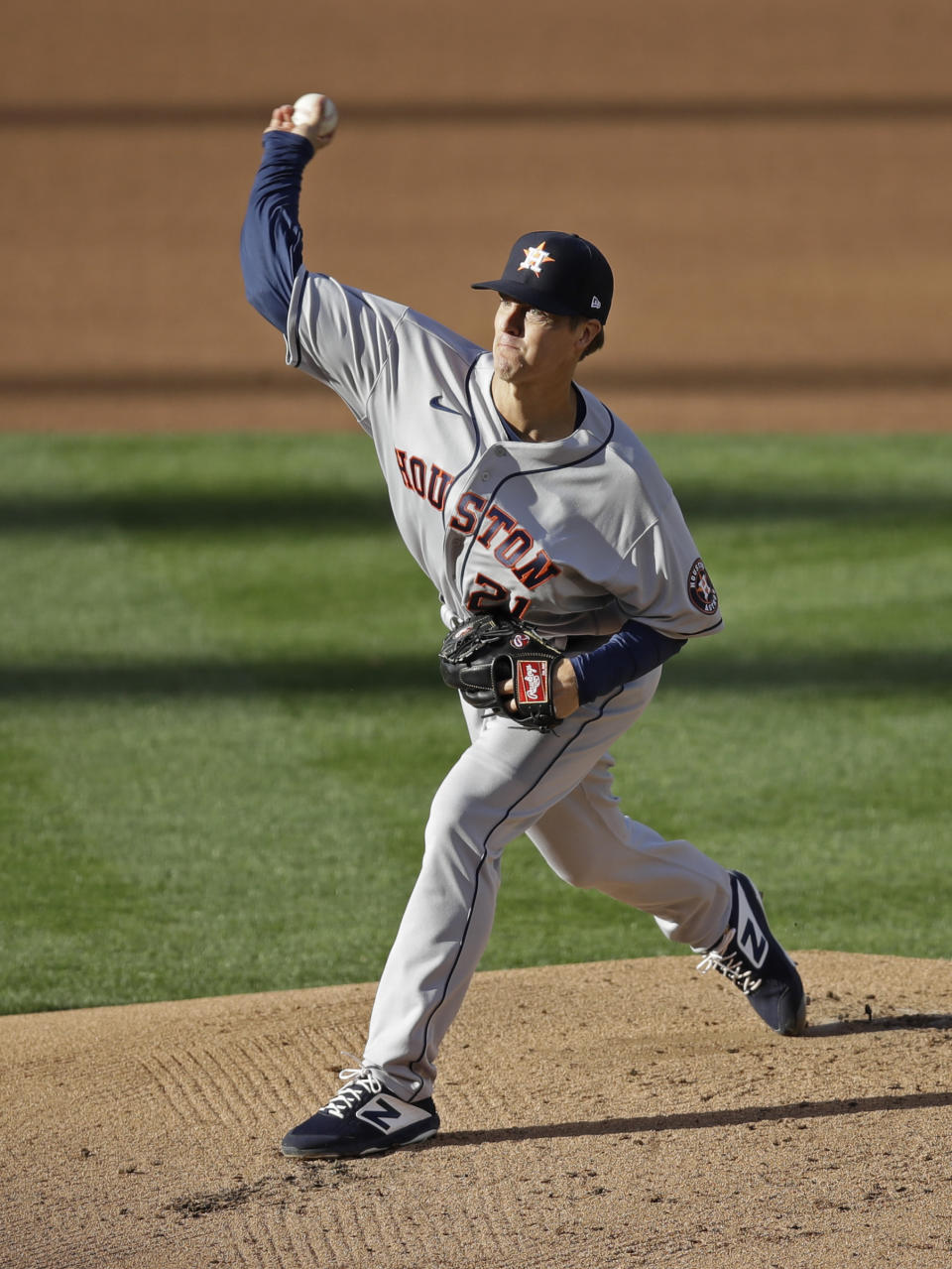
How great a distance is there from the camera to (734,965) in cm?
360

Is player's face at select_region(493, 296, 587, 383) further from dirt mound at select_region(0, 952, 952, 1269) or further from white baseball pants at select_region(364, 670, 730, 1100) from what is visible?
dirt mound at select_region(0, 952, 952, 1269)

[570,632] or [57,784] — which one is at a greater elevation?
[570,632]

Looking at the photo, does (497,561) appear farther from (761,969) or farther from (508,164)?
(508,164)

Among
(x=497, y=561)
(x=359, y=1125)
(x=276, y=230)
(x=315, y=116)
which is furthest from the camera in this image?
(x=315, y=116)

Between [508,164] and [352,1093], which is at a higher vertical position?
[508,164]

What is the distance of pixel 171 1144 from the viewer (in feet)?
10.1

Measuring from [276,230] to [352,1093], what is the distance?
1716 mm

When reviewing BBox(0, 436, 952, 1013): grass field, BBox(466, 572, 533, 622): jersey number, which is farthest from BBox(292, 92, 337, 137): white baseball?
BBox(0, 436, 952, 1013): grass field

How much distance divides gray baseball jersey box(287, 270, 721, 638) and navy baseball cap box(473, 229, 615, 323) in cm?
22

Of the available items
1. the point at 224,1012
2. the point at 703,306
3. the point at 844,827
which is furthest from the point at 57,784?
the point at 703,306

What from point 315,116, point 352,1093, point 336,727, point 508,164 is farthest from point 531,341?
point 508,164

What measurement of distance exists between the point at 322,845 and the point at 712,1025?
73.4 inches

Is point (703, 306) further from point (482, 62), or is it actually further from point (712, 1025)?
point (712, 1025)

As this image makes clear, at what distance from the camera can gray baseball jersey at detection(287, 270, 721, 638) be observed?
303cm
